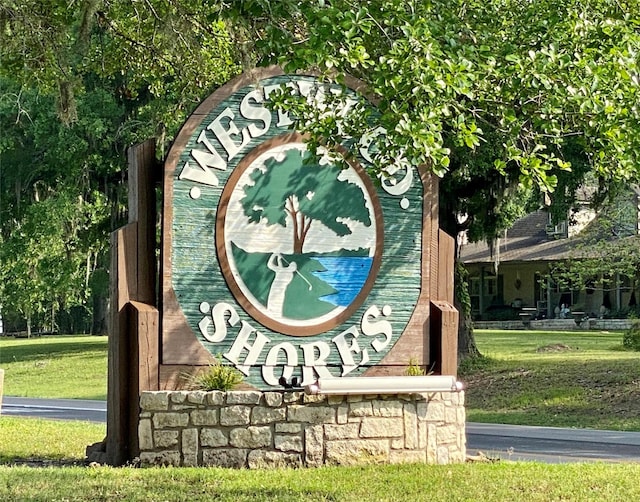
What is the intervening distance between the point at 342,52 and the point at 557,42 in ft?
9.00

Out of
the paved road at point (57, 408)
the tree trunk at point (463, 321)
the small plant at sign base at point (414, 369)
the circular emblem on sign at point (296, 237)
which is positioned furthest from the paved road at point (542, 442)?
the tree trunk at point (463, 321)

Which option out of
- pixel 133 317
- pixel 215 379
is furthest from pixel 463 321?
pixel 133 317

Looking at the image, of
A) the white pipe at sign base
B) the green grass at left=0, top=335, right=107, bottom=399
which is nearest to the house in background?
the green grass at left=0, top=335, right=107, bottom=399

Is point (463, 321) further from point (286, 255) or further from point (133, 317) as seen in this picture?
point (133, 317)

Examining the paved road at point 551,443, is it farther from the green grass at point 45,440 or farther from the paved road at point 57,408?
the paved road at point 57,408

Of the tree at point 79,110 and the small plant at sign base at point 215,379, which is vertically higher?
the tree at point 79,110

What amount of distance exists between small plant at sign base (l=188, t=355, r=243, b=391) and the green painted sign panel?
214 mm

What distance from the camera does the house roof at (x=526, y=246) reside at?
4691 cm

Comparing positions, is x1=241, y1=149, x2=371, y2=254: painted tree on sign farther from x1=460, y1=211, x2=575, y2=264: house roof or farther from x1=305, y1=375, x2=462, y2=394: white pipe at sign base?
x1=460, y1=211, x2=575, y2=264: house roof

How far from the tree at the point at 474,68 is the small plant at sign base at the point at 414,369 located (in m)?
2.54

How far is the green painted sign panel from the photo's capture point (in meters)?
10.1

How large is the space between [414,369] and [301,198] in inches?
79.6

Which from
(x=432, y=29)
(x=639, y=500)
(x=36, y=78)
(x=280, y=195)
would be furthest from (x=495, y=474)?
(x=36, y=78)

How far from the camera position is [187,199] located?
10109 millimetres
